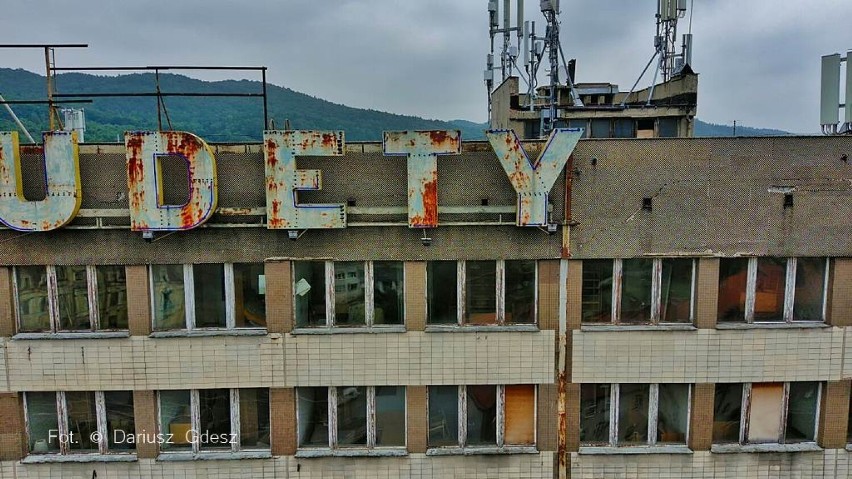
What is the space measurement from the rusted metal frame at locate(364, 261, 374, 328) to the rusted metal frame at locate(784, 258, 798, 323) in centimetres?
966

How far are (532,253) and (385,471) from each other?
6.22m

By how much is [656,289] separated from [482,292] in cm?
405

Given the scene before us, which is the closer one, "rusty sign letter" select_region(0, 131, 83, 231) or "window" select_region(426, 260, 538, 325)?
"rusty sign letter" select_region(0, 131, 83, 231)

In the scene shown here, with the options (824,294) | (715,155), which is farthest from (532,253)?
(824,294)

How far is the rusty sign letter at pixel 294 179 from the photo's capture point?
1094 cm

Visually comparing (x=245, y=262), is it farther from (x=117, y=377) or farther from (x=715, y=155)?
(x=715, y=155)

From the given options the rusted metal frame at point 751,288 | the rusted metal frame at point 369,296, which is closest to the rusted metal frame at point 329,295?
the rusted metal frame at point 369,296

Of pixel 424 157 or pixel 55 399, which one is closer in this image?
pixel 424 157

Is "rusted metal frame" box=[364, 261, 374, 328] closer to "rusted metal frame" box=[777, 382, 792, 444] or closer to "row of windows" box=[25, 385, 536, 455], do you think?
"row of windows" box=[25, 385, 536, 455]

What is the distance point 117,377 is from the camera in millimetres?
11820

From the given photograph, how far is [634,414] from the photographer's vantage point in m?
12.4

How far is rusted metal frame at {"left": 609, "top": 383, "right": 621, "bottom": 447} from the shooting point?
481 inches

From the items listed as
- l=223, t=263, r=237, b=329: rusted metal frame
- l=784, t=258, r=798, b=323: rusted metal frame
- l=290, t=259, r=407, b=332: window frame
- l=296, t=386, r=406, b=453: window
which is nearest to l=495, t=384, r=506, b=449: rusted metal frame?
l=296, t=386, r=406, b=453: window

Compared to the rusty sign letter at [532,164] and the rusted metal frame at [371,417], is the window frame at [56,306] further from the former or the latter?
the rusty sign letter at [532,164]
